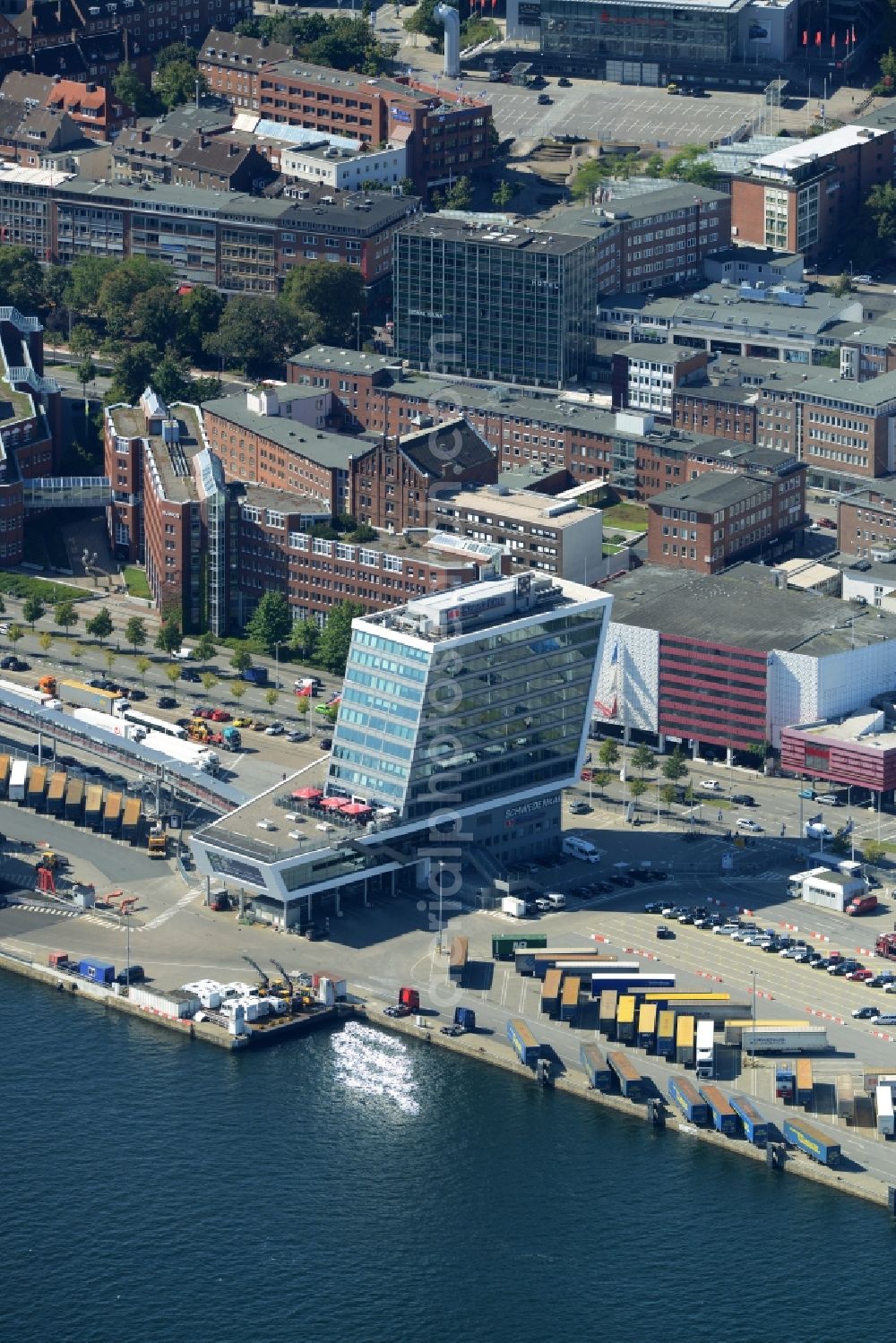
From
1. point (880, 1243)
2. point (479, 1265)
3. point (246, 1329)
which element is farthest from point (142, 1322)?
point (880, 1243)

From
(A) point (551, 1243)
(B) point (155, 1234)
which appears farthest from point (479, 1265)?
(B) point (155, 1234)

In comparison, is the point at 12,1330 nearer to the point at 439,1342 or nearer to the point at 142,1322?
the point at 142,1322

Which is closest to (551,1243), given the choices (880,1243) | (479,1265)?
(479,1265)

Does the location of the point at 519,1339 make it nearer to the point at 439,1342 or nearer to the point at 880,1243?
the point at 439,1342

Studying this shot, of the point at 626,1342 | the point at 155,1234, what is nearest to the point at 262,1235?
the point at 155,1234

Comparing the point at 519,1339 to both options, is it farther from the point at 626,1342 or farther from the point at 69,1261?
the point at 69,1261

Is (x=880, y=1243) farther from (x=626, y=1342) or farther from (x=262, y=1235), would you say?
(x=262, y=1235)
